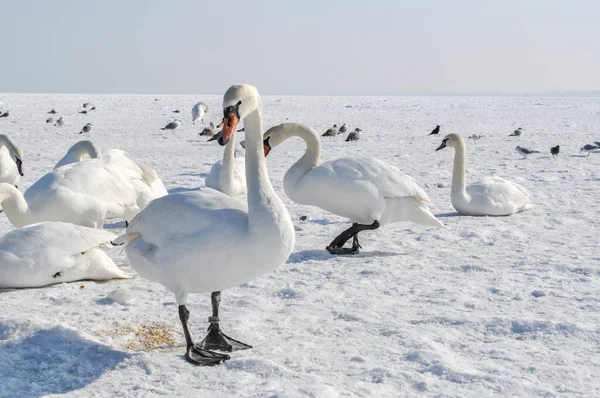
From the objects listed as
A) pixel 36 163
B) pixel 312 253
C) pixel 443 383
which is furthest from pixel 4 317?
pixel 36 163

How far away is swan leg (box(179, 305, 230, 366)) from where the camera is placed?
12.6 feet

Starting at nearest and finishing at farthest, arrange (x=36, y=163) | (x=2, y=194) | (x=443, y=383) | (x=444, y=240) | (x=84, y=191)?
(x=443, y=383) < (x=2, y=194) < (x=84, y=191) < (x=444, y=240) < (x=36, y=163)

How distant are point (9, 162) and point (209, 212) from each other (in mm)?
7330

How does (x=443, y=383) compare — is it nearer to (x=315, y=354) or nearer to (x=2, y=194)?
(x=315, y=354)

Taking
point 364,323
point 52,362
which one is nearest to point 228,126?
point 52,362

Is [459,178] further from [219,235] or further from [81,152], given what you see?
[219,235]

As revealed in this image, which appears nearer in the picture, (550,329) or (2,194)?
(550,329)

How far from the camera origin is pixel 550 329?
4441mm

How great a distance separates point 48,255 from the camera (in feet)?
16.9

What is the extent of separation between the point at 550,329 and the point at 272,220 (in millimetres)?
1999

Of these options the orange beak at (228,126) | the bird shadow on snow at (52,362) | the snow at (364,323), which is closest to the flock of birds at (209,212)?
the orange beak at (228,126)

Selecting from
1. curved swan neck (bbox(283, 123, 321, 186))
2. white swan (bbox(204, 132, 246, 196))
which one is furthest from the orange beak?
white swan (bbox(204, 132, 246, 196))

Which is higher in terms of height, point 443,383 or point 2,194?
point 2,194

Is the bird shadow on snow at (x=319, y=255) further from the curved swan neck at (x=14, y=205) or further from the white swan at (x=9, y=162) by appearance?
the white swan at (x=9, y=162)
